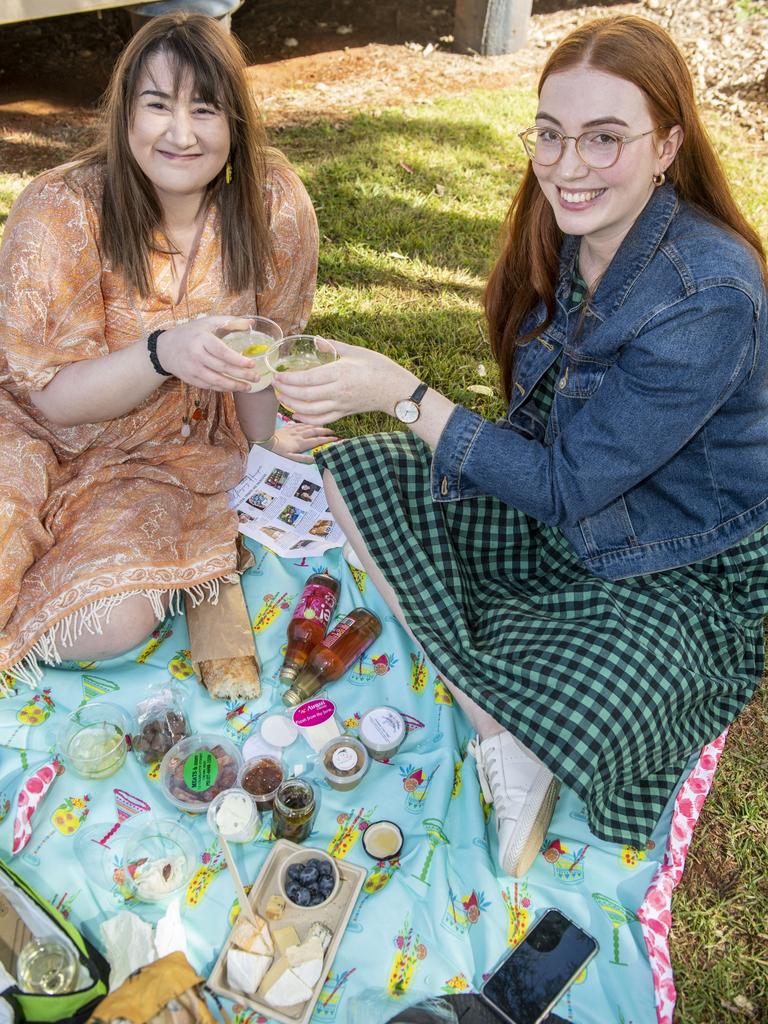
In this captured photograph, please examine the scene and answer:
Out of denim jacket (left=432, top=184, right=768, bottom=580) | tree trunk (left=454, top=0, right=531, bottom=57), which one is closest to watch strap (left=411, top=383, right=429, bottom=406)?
denim jacket (left=432, top=184, right=768, bottom=580)

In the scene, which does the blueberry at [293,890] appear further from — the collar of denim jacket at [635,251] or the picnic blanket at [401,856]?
the collar of denim jacket at [635,251]

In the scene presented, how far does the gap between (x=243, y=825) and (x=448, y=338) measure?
2.88m

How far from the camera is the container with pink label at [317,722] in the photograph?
9.05ft

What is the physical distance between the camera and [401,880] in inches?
96.6

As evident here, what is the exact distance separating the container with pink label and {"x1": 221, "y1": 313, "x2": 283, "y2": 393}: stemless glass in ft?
3.36

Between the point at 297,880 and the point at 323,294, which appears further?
the point at 323,294

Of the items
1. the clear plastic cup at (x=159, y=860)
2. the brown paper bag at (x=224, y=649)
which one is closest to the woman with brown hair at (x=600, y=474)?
the brown paper bag at (x=224, y=649)

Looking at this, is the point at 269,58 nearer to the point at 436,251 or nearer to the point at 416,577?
the point at 436,251

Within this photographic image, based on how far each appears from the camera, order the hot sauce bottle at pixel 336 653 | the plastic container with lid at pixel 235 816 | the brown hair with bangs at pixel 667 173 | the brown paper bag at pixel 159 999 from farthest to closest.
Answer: the hot sauce bottle at pixel 336 653 < the plastic container with lid at pixel 235 816 < the brown hair with bangs at pixel 667 173 < the brown paper bag at pixel 159 999

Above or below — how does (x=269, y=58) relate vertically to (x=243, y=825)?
above

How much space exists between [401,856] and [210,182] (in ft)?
7.25

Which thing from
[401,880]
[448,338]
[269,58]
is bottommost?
[401,880]

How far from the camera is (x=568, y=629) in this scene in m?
2.54

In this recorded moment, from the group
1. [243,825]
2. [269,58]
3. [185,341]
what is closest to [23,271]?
[185,341]
